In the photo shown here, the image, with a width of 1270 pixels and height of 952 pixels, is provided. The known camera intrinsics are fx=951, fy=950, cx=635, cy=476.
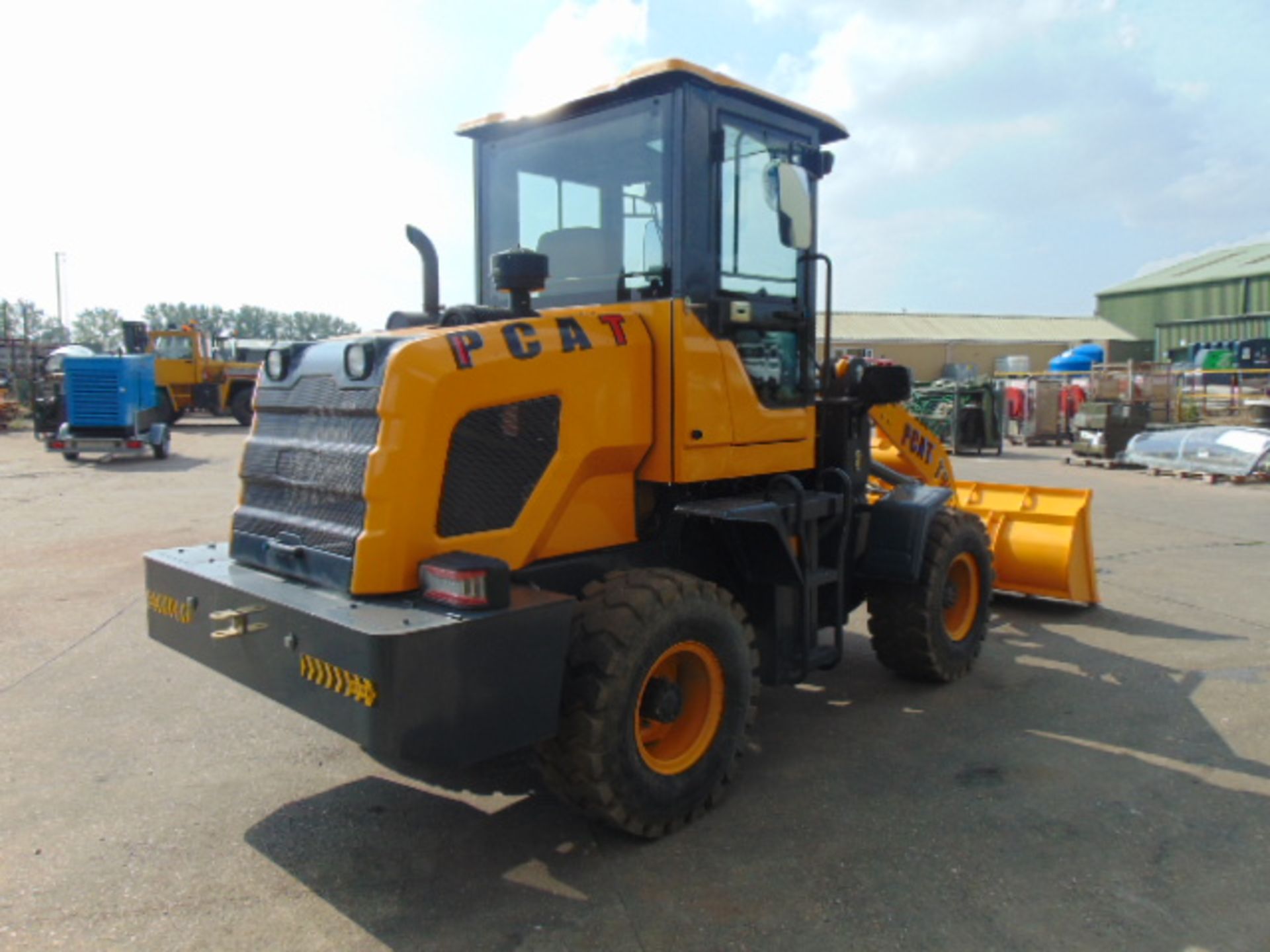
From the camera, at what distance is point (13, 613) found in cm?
689

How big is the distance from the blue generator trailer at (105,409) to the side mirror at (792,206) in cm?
1634

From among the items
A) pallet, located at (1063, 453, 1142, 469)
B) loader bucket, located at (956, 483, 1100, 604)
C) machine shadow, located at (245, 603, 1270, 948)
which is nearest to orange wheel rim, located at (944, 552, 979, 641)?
machine shadow, located at (245, 603, 1270, 948)

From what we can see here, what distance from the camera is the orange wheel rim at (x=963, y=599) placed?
5.63 metres

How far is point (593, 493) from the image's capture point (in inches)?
152

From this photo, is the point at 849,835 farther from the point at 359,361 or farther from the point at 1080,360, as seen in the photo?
the point at 1080,360

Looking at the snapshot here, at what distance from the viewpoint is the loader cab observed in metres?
4.07

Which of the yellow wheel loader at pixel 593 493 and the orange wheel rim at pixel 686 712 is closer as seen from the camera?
the yellow wheel loader at pixel 593 493

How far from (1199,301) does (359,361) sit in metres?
56.0

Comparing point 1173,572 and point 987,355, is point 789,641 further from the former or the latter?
point 987,355

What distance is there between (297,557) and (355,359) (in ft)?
2.54

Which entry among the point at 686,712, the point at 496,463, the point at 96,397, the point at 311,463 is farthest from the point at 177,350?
the point at 686,712

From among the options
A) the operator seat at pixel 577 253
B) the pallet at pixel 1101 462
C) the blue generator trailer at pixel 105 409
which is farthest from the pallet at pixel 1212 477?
the blue generator trailer at pixel 105 409

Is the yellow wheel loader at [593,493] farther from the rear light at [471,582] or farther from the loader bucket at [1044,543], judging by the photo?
the loader bucket at [1044,543]

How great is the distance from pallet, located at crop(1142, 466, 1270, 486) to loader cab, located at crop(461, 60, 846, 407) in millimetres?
13277
